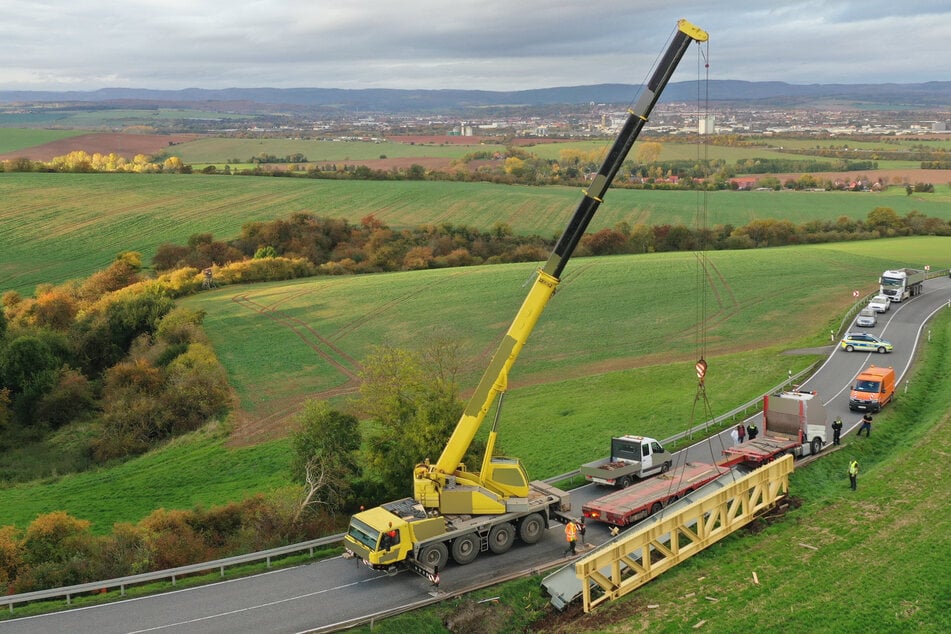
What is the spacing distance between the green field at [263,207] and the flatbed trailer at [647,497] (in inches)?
2696

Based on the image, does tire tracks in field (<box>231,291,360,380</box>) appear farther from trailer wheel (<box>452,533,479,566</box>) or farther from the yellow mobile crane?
trailer wheel (<box>452,533,479,566</box>)

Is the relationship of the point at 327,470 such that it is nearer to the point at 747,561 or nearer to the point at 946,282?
the point at 747,561

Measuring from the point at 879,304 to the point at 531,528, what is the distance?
4306cm

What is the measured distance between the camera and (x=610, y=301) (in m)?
66.1

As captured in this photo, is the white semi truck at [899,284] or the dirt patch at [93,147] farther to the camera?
the dirt patch at [93,147]

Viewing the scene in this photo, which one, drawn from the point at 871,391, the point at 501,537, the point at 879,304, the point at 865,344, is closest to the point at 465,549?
the point at 501,537

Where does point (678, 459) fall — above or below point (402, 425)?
below

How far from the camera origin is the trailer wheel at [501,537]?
24.1m

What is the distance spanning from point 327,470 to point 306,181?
106 meters

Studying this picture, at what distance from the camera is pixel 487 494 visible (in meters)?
24.0

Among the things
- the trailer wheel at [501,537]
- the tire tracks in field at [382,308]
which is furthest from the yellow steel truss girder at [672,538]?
the tire tracks in field at [382,308]

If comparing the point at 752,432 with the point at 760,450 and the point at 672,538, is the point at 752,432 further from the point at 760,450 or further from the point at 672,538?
the point at 672,538

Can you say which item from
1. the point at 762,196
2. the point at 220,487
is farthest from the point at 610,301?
the point at 762,196

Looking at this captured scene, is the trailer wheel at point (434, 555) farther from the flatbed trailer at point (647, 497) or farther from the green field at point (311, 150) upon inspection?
the green field at point (311, 150)
